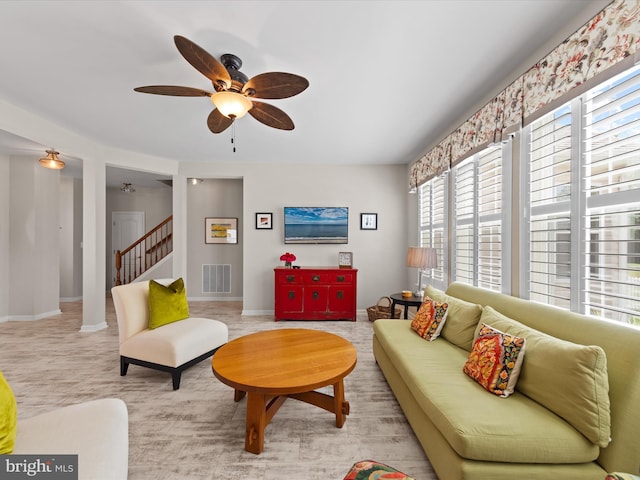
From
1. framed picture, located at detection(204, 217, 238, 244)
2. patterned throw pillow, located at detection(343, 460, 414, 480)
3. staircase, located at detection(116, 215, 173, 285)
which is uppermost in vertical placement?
framed picture, located at detection(204, 217, 238, 244)

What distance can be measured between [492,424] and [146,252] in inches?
270

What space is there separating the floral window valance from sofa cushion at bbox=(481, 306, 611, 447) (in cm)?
139

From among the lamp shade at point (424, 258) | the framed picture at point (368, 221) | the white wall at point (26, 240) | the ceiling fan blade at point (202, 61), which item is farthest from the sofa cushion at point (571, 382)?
the white wall at point (26, 240)

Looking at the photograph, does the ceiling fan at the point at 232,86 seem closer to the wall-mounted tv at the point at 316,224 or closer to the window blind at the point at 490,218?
the window blind at the point at 490,218

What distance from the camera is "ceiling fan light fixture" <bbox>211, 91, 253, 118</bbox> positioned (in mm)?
1825

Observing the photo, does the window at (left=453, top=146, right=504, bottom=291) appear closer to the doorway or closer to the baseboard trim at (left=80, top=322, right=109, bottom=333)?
the baseboard trim at (left=80, top=322, right=109, bottom=333)

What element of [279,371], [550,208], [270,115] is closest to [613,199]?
[550,208]

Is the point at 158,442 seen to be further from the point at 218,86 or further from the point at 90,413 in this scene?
the point at 218,86

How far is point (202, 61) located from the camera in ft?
5.18

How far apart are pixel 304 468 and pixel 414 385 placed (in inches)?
30.3

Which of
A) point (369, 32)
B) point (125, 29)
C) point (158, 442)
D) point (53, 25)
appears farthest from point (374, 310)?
point (53, 25)

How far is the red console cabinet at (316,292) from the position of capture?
430 centimetres

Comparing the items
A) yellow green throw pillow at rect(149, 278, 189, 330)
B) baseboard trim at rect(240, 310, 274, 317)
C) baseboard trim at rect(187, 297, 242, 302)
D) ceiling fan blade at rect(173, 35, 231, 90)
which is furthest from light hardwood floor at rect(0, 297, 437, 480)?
baseboard trim at rect(187, 297, 242, 302)

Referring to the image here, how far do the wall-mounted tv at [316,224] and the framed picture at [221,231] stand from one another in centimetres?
173
